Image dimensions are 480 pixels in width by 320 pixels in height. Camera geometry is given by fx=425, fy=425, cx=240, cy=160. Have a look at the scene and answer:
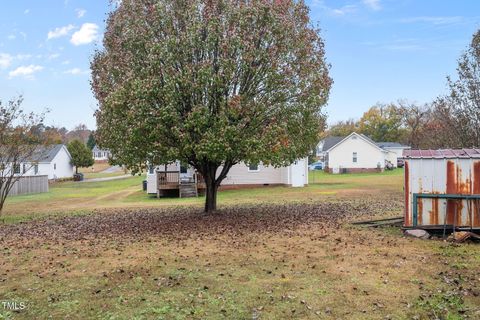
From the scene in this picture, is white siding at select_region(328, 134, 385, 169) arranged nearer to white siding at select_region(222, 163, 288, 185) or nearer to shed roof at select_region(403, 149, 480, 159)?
white siding at select_region(222, 163, 288, 185)

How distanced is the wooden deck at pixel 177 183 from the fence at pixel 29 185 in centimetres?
1555

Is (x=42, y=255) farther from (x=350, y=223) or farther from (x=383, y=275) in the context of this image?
(x=350, y=223)

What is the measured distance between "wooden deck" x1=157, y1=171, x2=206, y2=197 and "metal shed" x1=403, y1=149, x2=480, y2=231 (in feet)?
58.6

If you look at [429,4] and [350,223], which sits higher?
[429,4]

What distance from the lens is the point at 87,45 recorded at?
18.2m

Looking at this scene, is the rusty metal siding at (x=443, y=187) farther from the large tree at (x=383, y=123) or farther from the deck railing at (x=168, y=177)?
the large tree at (x=383, y=123)

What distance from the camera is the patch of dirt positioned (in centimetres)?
1254

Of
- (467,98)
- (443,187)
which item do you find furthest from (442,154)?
(467,98)

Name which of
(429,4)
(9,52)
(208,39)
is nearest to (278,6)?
(208,39)

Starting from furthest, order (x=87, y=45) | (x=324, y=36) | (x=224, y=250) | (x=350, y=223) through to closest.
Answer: (x=87, y=45)
(x=324, y=36)
(x=350, y=223)
(x=224, y=250)

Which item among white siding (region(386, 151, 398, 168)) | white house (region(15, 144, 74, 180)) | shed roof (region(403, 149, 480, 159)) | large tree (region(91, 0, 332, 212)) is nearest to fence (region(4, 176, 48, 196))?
white house (region(15, 144, 74, 180))

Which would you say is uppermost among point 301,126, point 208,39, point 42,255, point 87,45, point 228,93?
point 87,45

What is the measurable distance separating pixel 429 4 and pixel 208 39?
908 centimetres

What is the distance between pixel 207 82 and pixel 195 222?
15.3 ft
